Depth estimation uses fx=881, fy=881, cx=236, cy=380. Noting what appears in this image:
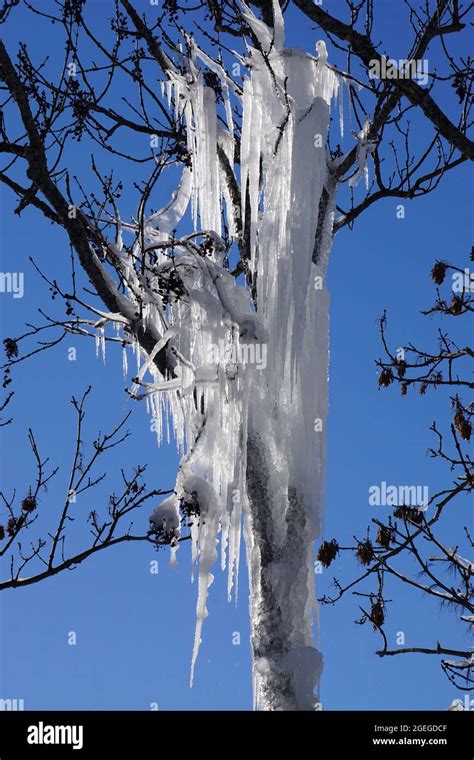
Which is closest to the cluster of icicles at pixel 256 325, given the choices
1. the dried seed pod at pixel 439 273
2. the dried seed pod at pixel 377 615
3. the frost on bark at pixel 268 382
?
the frost on bark at pixel 268 382

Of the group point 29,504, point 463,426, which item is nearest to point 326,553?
point 463,426

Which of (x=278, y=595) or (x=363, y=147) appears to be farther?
(x=363, y=147)

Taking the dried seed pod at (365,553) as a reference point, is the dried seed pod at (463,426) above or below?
above

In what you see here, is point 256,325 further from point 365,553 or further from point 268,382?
point 365,553

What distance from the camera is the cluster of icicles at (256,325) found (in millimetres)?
5891

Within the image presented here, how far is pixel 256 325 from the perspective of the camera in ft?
19.0

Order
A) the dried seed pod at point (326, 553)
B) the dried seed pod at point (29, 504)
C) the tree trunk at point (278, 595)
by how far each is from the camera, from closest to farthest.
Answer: the tree trunk at point (278, 595), the dried seed pod at point (326, 553), the dried seed pod at point (29, 504)

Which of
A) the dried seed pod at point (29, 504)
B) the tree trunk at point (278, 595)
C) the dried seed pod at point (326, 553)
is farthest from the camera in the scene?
the dried seed pod at point (29, 504)

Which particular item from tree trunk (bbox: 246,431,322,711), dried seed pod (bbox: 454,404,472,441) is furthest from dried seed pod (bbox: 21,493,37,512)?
dried seed pod (bbox: 454,404,472,441)

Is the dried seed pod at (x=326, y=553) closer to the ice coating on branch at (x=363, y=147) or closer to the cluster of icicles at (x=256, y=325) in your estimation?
the cluster of icicles at (x=256, y=325)

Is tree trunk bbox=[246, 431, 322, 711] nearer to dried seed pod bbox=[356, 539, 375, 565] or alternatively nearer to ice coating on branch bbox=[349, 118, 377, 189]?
dried seed pod bbox=[356, 539, 375, 565]

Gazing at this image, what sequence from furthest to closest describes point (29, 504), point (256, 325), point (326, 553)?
point (29, 504), point (326, 553), point (256, 325)

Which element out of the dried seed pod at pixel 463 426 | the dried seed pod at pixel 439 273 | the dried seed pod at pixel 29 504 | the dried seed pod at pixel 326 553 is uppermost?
the dried seed pod at pixel 439 273
